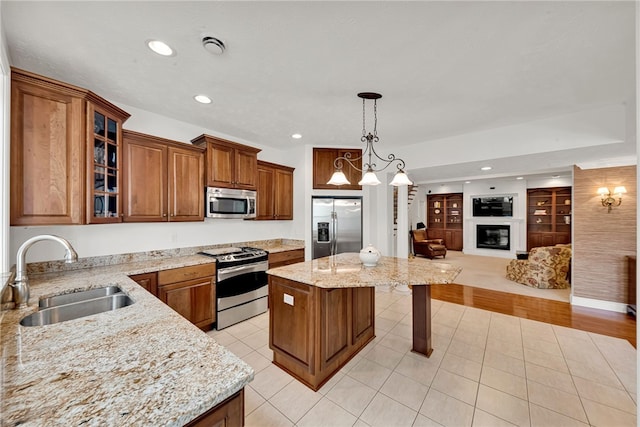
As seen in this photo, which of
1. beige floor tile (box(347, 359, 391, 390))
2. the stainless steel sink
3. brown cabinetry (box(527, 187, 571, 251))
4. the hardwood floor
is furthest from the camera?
brown cabinetry (box(527, 187, 571, 251))

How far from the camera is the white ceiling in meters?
1.48

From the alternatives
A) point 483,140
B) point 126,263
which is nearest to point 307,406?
point 126,263

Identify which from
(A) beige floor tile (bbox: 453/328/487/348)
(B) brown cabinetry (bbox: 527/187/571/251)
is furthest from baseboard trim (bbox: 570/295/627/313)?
(B) brown cabinetry (bbox: 527/187/571/251)

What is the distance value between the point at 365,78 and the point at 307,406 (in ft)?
8.86

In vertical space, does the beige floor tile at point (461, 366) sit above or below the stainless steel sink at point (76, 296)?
below

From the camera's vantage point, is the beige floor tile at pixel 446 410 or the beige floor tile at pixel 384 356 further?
the beige floor tile at pixel 384 356

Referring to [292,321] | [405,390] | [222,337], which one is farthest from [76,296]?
[405,390]

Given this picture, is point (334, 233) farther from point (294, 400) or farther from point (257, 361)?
point (294, 400)

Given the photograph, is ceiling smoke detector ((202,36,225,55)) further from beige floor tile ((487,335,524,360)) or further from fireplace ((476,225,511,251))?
fireplace ((476,225,511,251))

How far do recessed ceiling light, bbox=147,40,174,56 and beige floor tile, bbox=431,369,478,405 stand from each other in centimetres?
335

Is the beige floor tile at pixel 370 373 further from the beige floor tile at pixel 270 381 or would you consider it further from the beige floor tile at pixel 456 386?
the beige floor tile at pixel 270 381

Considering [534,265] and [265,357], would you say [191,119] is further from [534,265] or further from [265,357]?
[534,265]

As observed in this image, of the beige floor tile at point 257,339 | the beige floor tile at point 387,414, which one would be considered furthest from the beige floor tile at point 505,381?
the beige floor tile at point 257,339

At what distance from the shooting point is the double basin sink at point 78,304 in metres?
1.54
